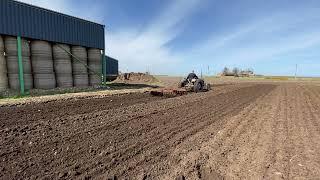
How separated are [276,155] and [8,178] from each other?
17.8ft

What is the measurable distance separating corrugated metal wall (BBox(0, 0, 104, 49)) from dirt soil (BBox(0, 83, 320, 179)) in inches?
412

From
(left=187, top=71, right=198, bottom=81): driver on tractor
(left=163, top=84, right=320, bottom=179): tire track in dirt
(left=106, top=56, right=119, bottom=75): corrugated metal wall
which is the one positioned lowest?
(left=163, top=84, right=320, bottom=179): tire track in dirt

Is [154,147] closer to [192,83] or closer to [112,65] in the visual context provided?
[192,83]

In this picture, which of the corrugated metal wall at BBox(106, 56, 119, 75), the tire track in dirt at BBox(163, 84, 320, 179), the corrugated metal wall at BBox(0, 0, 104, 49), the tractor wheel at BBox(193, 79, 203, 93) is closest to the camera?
the tire track in dirt at BBox(163, 84, 320, 179)

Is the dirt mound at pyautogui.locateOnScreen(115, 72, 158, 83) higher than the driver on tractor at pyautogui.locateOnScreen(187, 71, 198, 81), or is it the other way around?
the driver on tractor at pyautogui.locateOnScreen(187, 71, 198, 81)

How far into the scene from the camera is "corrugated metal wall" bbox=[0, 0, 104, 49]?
19.7 m

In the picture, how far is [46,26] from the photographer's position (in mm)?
22578

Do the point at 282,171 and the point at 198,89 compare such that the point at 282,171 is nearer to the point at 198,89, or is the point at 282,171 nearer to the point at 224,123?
the point at 224,123

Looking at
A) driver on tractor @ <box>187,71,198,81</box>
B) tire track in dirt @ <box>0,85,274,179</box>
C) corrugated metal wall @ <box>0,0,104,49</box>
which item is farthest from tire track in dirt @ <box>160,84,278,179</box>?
corrugated metal wall @ <box>0,0,104,49</box>

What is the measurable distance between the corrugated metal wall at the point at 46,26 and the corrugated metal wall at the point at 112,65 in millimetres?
22731

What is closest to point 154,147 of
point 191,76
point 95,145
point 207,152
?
point 207,152

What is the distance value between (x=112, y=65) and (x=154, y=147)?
46.9 m

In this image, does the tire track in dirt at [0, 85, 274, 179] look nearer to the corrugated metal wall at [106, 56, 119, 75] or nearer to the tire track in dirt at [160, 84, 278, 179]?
the tire track in dirt at [160, 84, 278, 179]

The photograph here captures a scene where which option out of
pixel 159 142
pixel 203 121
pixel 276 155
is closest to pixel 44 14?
pixel 203 121
